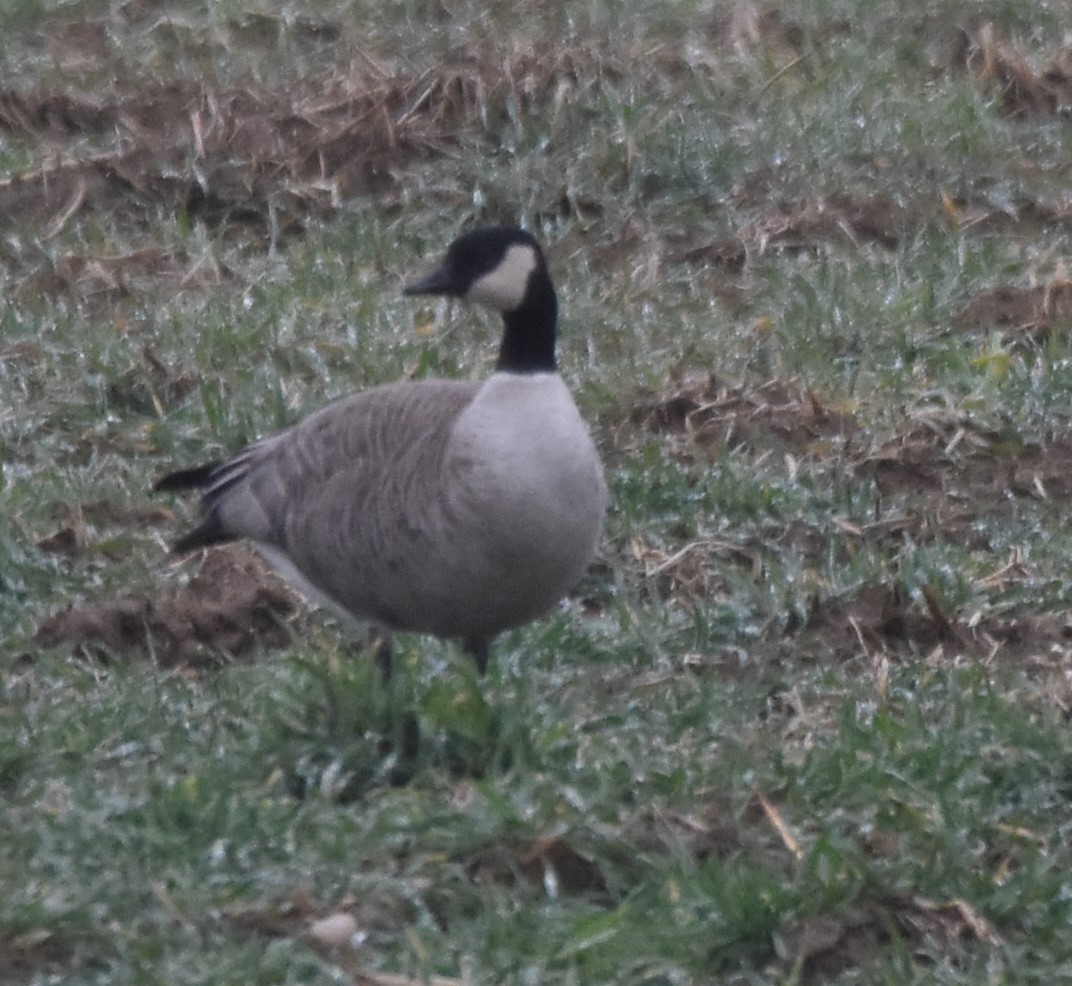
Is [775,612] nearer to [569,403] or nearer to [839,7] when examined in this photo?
[569,403]

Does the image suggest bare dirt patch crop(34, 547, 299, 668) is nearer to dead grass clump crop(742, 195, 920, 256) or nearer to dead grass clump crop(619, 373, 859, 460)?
dead grass clump crop(619, 373, 859, 460)

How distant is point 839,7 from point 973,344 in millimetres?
2954

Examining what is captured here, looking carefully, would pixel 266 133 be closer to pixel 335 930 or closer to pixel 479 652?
pixel 479 652

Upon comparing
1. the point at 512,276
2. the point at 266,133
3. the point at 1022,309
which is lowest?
the point at 1022,309

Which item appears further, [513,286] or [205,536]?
[205,536]

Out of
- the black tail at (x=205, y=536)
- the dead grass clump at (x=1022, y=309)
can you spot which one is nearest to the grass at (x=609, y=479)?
the dead grass clump at (x=1022, y=309)

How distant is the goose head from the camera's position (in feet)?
16.0

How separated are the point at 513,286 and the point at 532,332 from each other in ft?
0.38

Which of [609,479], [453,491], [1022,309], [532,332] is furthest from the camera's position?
[1022,309]

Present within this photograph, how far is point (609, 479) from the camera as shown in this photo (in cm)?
607

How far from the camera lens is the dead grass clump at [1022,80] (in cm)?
861

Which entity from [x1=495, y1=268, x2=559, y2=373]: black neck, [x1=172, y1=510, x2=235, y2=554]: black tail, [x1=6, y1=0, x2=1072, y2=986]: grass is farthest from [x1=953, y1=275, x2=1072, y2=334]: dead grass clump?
[x1=172, y1=510, x2=235, y2=554]: black tail

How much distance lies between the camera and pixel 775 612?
532 centimetres

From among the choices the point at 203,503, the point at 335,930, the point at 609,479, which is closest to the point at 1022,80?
the point at 609,479
